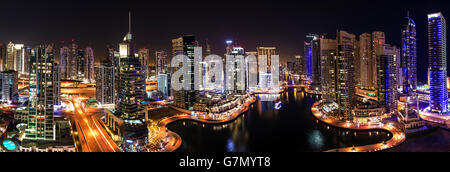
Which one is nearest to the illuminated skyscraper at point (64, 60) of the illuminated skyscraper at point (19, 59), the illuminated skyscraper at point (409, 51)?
the illuminated skyscraper at point (19, 59)

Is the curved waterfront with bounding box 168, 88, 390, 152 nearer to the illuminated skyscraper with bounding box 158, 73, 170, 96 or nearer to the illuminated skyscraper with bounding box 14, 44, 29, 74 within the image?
the illuminated skyscraper with bounding box 158, 73, 170, 96

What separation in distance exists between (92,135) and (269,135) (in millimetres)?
9666

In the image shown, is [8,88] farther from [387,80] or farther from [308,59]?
[308,59]

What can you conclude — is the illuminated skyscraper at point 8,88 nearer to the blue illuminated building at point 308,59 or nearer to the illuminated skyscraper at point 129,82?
the illuminated skyscraper at point 129,82

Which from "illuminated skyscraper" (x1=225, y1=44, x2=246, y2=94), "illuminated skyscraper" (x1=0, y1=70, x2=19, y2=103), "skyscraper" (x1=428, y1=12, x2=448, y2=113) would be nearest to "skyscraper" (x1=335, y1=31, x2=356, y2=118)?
"skyscraper" (x1=428, y1=12, x2=448, y2=113)

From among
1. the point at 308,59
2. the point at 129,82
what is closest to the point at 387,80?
the point at 129,82

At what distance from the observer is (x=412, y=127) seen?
12961 millimetres

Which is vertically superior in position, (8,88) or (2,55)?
(2,55)

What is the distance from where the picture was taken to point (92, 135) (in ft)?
38.3

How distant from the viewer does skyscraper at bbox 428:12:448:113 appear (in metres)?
15.6

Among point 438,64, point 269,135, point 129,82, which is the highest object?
point 438,64

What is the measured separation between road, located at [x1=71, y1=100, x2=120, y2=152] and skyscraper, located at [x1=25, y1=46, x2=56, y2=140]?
1481mm
